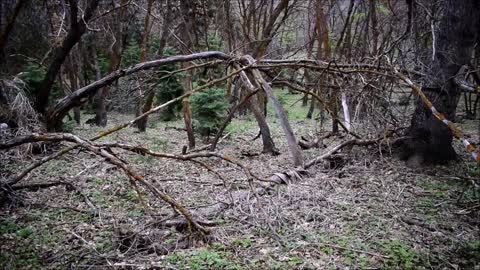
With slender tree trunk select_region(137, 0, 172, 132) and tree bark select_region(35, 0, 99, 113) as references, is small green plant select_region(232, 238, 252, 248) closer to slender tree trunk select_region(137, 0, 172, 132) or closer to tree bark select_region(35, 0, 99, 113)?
tree bark select_region(35, 0, 99, 113)

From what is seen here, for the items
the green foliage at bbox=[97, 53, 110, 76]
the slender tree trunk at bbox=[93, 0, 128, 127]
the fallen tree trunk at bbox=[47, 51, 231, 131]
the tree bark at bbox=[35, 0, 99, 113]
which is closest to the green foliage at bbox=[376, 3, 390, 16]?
the fallen tree trunk at bbox=[47, 51, 231, 131]

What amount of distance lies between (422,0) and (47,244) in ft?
23.4

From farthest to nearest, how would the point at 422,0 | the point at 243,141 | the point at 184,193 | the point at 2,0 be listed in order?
1. the point at 243,141
2. the point at 422,0
3. the point at 2,0
4. the point at 184,193

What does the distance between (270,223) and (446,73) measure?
3.59 metres

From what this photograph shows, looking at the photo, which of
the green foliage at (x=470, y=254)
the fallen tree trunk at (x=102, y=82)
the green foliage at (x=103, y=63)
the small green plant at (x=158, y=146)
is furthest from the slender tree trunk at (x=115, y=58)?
the green foliage at (x=470, y=254)

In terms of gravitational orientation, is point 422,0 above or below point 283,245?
above

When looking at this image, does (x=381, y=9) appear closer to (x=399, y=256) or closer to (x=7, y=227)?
(x=399, y=256)

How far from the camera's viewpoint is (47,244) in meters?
3.56

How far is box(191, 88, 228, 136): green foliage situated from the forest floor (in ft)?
10.9

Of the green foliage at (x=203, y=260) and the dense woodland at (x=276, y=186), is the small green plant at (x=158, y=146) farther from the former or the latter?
the green foliage at (x=203, y=260)

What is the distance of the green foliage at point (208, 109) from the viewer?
350 inches

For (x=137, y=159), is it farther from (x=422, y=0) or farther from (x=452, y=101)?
(x=422, y=0)

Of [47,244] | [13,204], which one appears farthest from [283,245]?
[13,204]

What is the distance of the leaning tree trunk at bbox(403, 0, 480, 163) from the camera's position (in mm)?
5188
